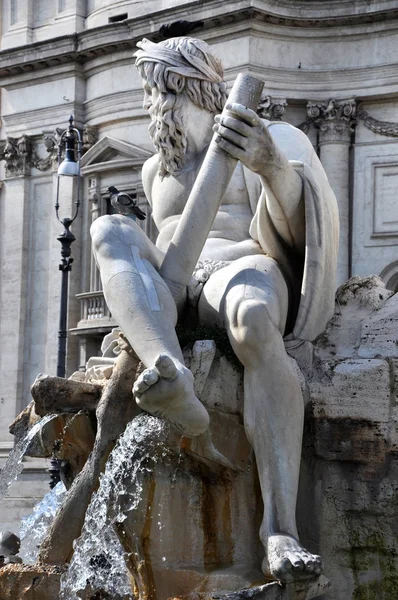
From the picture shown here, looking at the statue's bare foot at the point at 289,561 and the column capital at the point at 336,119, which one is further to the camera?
the column capital at the point at 336,119

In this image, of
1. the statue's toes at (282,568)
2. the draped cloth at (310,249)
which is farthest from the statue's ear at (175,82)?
the statue's toes at (282,568)

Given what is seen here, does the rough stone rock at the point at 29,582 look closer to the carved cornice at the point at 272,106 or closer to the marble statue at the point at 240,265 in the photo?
the marble statue at the point at 240,265

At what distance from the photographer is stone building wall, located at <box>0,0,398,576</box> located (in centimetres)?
2475

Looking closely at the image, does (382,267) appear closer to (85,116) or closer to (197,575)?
(85,116)

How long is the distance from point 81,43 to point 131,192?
11.4 feet

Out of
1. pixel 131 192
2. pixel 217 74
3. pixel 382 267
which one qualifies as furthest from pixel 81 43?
pixel 217 74

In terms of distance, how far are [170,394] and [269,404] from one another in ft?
1.75

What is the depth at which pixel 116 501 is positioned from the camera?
5.56 meters

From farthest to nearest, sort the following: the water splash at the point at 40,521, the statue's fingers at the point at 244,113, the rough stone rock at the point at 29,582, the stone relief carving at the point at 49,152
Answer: the stone relief carving at the point at 49,152
the water splash at the point at 40,521
the rough stone rock at the point at 29,582
the statue's fingers at the point at 244,113

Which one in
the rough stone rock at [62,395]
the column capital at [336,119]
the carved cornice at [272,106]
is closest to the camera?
the rough stone rock at [62,395]

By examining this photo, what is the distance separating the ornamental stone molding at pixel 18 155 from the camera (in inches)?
1152

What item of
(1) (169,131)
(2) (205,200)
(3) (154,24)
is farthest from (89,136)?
(2) (205,200)

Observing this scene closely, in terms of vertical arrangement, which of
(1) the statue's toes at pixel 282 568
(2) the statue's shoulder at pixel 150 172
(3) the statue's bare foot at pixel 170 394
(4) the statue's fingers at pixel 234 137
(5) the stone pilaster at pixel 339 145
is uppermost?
(5) the stone pilaster at pixel 339 145

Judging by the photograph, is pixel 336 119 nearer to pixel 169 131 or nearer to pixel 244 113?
pixel 169 131
